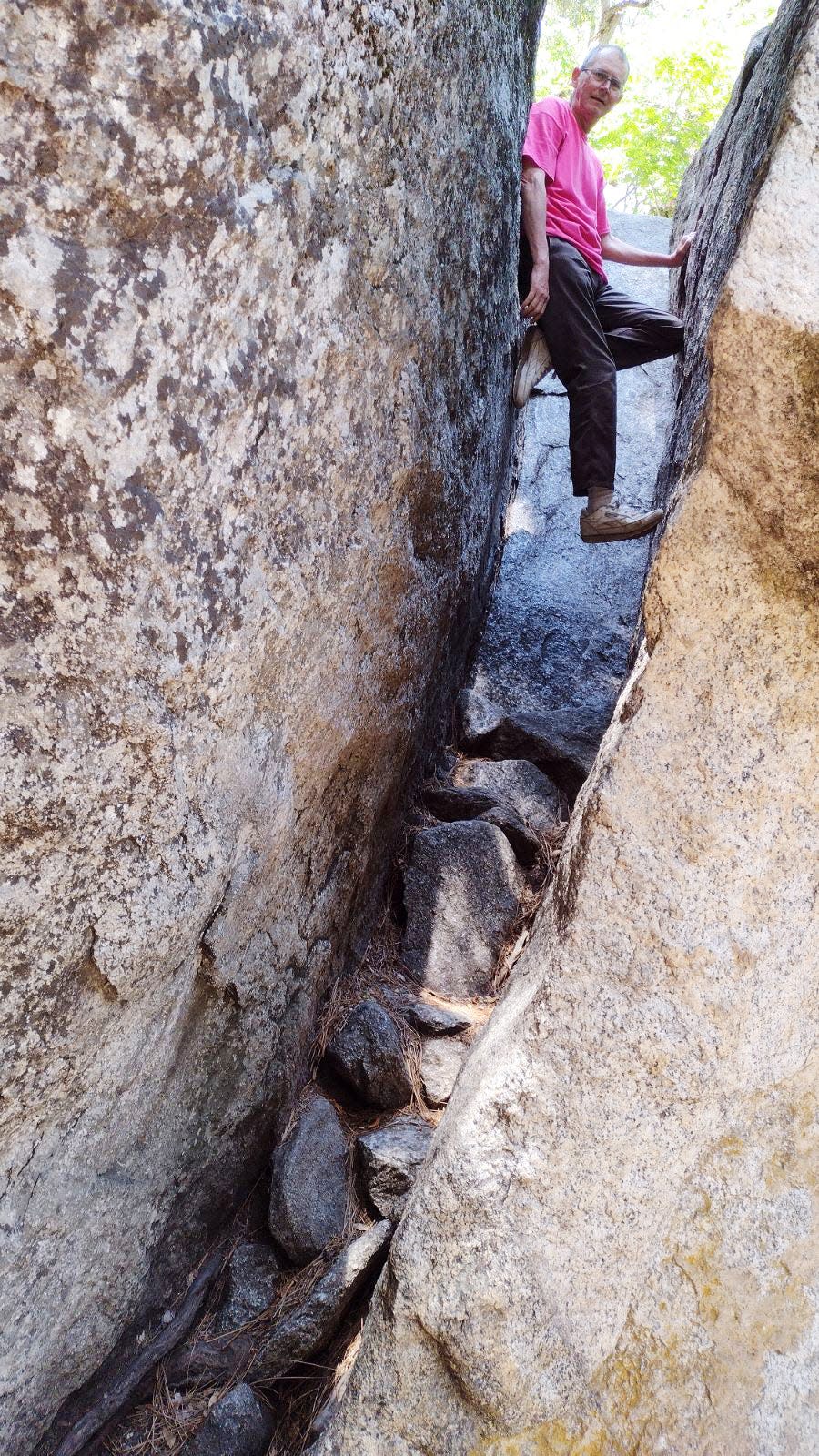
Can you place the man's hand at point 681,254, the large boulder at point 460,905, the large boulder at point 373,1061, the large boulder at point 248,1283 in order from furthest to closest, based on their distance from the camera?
the man's hand at point 681,254
the large boulder at point 460,905
the large boulder at point 373,1061
the large boulder at point 248,1283

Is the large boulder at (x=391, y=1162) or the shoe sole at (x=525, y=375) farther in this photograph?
the shoe sole at (x=525, y=375)

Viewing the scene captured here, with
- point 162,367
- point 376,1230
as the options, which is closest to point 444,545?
point 162,367

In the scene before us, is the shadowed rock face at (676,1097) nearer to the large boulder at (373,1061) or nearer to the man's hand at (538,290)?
the large boulder at (373,1061)

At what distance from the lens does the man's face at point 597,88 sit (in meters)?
3.31

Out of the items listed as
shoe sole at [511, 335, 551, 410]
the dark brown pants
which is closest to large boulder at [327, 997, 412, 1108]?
the dark brown pants

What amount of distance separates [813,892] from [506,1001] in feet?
1.82

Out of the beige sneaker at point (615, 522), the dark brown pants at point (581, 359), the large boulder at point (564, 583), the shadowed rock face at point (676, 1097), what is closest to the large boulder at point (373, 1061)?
the shadowed rock face at point (676, 1097)

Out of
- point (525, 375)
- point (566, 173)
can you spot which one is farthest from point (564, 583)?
point (566, 173)

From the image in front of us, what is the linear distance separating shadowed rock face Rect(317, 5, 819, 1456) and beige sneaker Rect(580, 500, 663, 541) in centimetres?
155

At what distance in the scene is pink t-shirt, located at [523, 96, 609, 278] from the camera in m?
3.22

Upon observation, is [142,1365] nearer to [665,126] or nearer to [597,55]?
[597,55]

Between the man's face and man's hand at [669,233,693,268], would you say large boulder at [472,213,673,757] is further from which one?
the man's face

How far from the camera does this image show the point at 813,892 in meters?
1.72

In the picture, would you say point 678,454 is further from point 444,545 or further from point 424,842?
point 424,842
